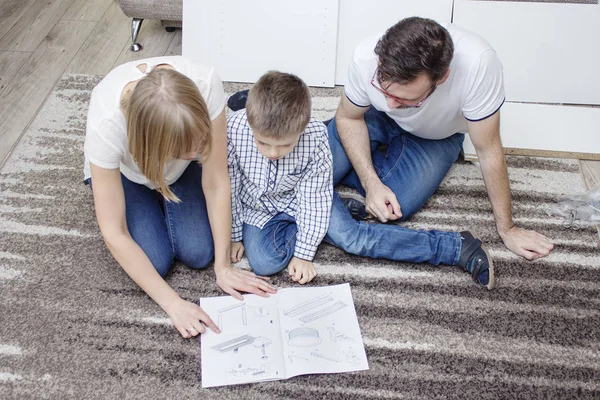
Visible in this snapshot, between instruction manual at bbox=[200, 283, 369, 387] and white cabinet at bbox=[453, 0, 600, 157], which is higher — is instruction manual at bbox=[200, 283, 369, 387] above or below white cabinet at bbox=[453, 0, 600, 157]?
below

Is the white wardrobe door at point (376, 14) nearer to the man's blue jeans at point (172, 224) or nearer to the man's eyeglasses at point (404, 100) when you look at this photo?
the man's eyeglasses at point (404, 100)

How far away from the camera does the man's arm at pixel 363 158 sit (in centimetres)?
147

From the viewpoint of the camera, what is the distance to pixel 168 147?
1051 millimetres

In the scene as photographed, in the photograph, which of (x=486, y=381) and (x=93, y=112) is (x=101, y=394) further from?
(x=486, y=381)

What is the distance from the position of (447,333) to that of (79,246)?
90cm

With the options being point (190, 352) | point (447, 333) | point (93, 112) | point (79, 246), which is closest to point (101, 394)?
point (190, 352)

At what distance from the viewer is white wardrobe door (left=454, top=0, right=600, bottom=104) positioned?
6.19 feet

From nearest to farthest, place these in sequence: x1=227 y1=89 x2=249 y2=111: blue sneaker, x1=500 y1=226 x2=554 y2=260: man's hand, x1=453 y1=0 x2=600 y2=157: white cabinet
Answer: x1=500 y1=226 x2=554 y2=260: man's hand → x1=227 y1=89 x2=249 y2=111: blue sneaker → x1=453 y1=0 x2=600 y2=157: white cabinet

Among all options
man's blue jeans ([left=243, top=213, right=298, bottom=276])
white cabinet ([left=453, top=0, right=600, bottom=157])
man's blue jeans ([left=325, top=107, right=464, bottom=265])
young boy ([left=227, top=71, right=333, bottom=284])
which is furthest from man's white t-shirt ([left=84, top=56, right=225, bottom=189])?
white cabinet ([left=453, top=0, right=600, bottom=157])

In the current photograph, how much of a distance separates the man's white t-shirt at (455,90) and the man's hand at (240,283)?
0.49m

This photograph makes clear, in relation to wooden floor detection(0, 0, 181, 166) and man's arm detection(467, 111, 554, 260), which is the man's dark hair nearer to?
man's arm detection(467, 111, 554, 260)

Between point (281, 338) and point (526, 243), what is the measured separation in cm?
66

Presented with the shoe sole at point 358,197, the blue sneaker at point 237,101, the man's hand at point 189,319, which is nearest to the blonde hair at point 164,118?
the man's hand at point 189,319

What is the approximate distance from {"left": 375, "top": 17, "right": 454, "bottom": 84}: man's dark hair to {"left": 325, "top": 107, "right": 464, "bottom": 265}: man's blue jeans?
0.36 m
